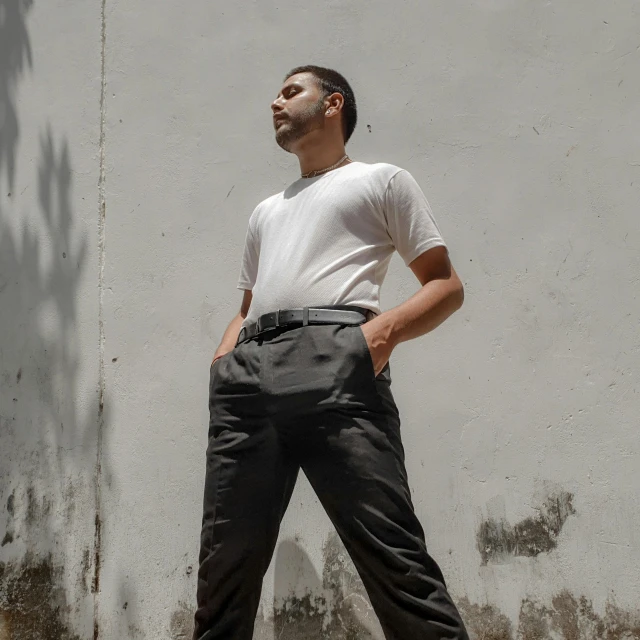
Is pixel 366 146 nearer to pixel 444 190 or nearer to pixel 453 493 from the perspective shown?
pixel 444 190

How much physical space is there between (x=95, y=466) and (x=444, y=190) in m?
1.64

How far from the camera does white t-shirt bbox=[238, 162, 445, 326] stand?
73.2 inches

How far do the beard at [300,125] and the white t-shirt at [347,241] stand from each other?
0.63 feet

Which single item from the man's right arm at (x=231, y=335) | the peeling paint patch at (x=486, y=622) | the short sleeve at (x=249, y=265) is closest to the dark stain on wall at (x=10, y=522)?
the man's right arm at (x=231, y=335)

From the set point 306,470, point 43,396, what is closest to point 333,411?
point 306,470

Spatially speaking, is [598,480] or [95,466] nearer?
[598,480]

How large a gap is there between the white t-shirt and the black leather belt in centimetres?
3

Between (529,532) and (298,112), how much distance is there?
1.57m

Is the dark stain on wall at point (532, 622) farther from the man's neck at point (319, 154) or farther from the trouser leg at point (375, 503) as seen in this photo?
the man's neck at point (319, 154)

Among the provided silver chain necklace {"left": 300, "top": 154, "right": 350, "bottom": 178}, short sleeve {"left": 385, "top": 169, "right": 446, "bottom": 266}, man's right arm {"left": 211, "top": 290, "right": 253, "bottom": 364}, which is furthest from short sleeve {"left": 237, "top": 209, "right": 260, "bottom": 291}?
short sleeve {"left": 385, "top": 169, "right": 446, "bottom": 266}

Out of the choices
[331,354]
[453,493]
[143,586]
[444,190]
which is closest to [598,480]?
[453,493]

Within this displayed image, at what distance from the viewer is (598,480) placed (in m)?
2.56

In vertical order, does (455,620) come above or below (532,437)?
below

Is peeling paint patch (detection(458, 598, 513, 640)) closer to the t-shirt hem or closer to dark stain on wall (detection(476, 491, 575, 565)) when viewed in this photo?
dark stain on wall (detection(476, 491, 575, 565))
